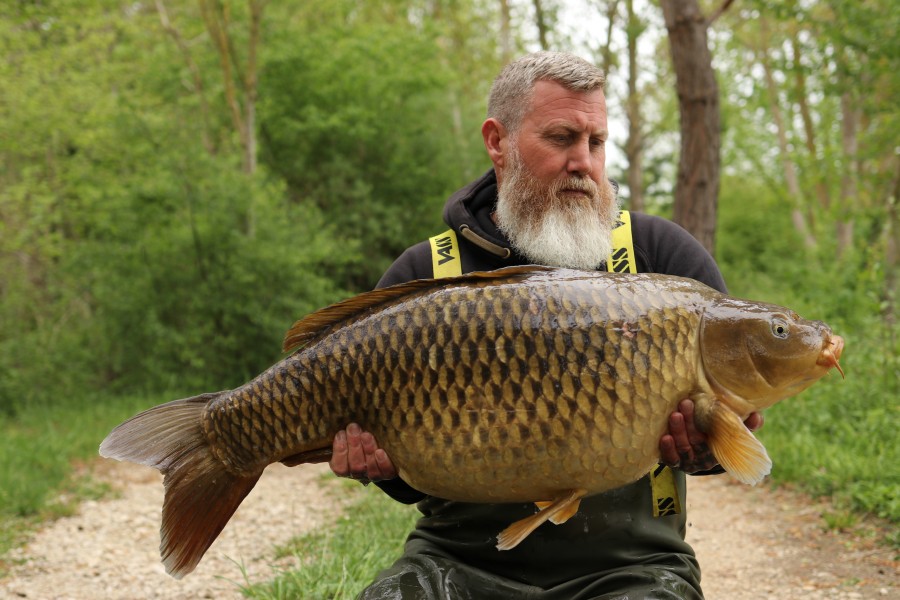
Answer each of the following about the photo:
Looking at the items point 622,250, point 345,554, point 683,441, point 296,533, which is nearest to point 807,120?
point 296,533

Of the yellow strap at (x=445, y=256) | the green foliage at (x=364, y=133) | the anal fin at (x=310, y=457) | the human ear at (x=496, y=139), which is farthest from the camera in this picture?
the green foliage at (x=364, y=133)

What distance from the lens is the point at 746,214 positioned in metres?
23.8

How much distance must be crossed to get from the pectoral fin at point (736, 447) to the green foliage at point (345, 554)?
6.65 ft

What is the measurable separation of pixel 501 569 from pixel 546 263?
32.8 inches

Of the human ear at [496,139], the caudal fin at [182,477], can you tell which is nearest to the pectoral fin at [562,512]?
the caudal fin at [182,477]

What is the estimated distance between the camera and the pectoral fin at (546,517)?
1.85 metres

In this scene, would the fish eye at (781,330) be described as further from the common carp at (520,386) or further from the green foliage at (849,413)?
the green foliage at (849,413)

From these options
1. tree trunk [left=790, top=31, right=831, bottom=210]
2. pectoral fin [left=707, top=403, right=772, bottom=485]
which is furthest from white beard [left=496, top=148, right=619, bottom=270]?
tree trunk [left=790, top=31, right=831, bottom=210]

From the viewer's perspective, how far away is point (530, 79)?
243 cm

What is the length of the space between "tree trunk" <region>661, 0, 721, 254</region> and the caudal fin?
514cm

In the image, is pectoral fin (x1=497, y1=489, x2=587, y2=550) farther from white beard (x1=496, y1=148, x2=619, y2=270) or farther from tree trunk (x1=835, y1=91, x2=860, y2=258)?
tree trunk (x1=835, y1=91, x2=860, y2=258)

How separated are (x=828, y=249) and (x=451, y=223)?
10.6 metres

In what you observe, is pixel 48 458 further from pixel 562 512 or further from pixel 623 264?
pixel 562 512

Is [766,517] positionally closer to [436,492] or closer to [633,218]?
[633,218]
